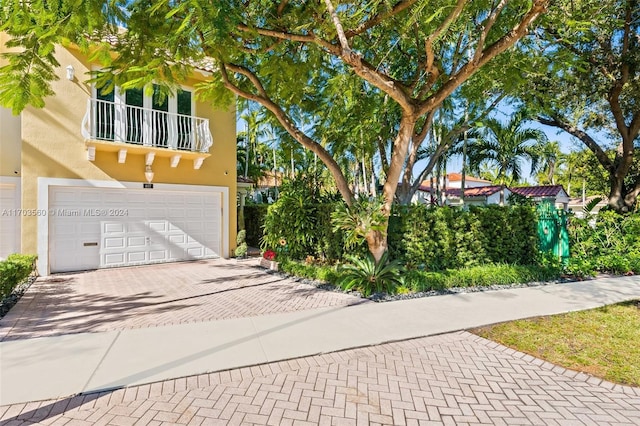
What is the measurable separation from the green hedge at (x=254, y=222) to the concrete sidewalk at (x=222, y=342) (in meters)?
9.84

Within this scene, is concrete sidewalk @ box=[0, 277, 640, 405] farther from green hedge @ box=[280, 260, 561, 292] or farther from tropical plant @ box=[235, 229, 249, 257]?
tropical plant @ box=[235, 229, 249, 257]

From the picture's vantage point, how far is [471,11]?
652cm

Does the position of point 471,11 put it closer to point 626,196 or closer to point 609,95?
point 609,95

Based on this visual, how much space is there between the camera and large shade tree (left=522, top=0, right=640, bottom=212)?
8078 millimetres

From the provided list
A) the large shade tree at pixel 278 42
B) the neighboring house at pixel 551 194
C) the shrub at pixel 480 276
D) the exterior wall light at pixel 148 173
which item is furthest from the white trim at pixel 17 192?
the neighboring house at pixel 551 194

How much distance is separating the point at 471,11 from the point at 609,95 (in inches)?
353

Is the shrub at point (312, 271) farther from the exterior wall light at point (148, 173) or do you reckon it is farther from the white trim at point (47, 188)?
the exterior wall light at point (148, 173)

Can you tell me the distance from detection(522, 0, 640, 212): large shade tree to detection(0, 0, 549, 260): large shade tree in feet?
5.56

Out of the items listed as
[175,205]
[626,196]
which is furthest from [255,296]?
[626,196]

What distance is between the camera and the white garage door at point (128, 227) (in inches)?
389

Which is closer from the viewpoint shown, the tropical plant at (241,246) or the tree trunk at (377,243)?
the tree trunk at (377,243)

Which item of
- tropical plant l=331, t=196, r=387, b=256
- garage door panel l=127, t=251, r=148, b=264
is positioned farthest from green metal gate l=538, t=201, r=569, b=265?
garage door panel l=127, t=251, r=148, b=264

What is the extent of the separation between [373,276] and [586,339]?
150 inches

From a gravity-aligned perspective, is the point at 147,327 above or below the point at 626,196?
below
